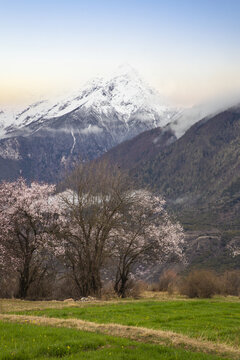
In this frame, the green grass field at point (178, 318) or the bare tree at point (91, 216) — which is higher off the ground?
the bare tree at point (91, 216)

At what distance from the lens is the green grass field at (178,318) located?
17.5 metres

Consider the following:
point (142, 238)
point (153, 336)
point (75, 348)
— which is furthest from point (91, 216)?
point (75, 348)

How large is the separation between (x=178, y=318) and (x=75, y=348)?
1134 centimetres

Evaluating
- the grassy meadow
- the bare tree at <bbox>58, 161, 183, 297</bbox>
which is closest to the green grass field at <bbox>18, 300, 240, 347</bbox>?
the grassy meadow

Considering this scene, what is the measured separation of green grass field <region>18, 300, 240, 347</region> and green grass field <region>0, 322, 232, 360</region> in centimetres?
353

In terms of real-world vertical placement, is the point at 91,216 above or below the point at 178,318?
above

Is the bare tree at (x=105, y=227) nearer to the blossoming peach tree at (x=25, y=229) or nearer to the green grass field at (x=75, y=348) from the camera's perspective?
the blossoming peach tree at (x=25, y=229)

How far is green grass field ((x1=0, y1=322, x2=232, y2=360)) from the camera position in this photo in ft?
38.6

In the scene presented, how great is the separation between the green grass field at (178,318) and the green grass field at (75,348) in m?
3.53

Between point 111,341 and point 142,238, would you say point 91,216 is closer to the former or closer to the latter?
point 142,238

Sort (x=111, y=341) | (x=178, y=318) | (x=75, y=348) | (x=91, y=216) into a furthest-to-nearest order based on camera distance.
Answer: (x=91, y=216) → (x=178, y=318) → (x=111, y=341) → (x=75, y=348)

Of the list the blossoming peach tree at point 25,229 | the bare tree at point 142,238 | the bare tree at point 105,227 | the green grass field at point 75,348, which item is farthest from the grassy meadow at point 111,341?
the bare tree at point 142,238

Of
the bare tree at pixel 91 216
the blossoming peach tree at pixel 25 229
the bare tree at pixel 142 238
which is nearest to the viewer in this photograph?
the blossoming peach tree at pixel 25 229

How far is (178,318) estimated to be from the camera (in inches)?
894
